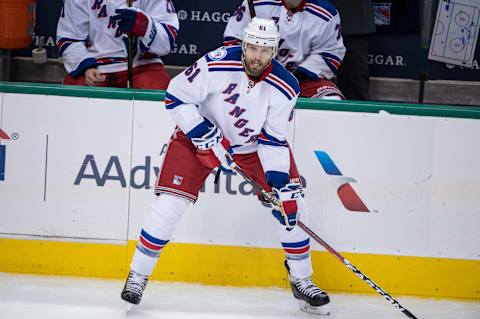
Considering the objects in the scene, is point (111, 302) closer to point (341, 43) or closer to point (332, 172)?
point (332, 172)

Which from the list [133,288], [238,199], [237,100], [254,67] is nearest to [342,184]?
[238,199]

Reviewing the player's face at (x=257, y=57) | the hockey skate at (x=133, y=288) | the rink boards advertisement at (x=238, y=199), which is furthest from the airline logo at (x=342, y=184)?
the hockey skate at (x=133, y=288)

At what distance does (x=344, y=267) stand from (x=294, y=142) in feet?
1.96

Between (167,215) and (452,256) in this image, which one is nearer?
(167,215)

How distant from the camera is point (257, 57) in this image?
4863 mm

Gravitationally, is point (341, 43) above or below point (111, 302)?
above

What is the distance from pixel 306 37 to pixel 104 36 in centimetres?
97

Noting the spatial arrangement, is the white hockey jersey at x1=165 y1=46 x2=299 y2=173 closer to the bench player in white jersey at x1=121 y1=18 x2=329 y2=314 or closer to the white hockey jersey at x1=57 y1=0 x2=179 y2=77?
the bench player in white jersey at x1=121 y1=18 x2=329 y2=314

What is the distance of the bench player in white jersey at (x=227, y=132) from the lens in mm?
4910

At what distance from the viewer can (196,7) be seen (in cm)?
654

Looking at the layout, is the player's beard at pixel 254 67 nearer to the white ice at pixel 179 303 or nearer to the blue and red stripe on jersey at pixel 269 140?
the blue and red stripe on jersey at pixel 269 140

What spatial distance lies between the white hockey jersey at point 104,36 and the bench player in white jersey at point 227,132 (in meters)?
0.85

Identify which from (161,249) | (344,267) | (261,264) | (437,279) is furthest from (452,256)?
(161,249)

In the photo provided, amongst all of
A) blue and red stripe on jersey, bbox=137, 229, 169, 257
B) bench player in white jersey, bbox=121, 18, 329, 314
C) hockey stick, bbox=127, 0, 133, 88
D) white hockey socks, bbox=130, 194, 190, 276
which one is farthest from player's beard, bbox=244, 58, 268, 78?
hockey stick, bbox=127, 0, 133, 88
